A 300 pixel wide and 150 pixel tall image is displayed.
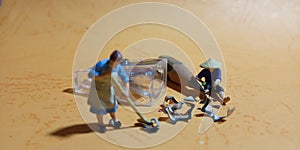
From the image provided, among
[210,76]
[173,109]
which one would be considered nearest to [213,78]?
[210,76]

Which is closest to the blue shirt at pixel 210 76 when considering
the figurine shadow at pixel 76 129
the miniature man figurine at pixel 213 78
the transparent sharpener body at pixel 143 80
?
the miniature man figurine at pixel 213 78

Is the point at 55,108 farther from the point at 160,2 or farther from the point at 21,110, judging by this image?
the point at 160,2

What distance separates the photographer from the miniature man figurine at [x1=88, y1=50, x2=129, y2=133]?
827mm

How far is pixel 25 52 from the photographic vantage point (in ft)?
4.27

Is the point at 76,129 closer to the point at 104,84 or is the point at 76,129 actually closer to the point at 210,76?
the point at 104,84

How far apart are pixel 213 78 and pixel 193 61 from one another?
0.76 ft

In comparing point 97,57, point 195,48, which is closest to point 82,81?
point 97,57

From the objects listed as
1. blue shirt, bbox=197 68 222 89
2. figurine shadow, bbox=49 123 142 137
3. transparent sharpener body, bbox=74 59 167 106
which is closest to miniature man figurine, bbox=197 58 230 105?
blue shirt, bbox=197 68 222 89

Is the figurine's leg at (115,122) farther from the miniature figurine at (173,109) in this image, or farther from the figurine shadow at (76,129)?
the miniature figurine at (173,109)

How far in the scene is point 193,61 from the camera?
1.27m

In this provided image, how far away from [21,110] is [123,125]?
0.95ft

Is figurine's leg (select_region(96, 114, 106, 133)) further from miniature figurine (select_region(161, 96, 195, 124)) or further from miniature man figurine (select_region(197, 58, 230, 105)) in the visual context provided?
miniature man figurine (select_region(197, 58, 230, 105))

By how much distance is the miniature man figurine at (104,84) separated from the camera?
83 centimetres

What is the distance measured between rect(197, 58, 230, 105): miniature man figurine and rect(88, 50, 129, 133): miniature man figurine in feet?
0.90
